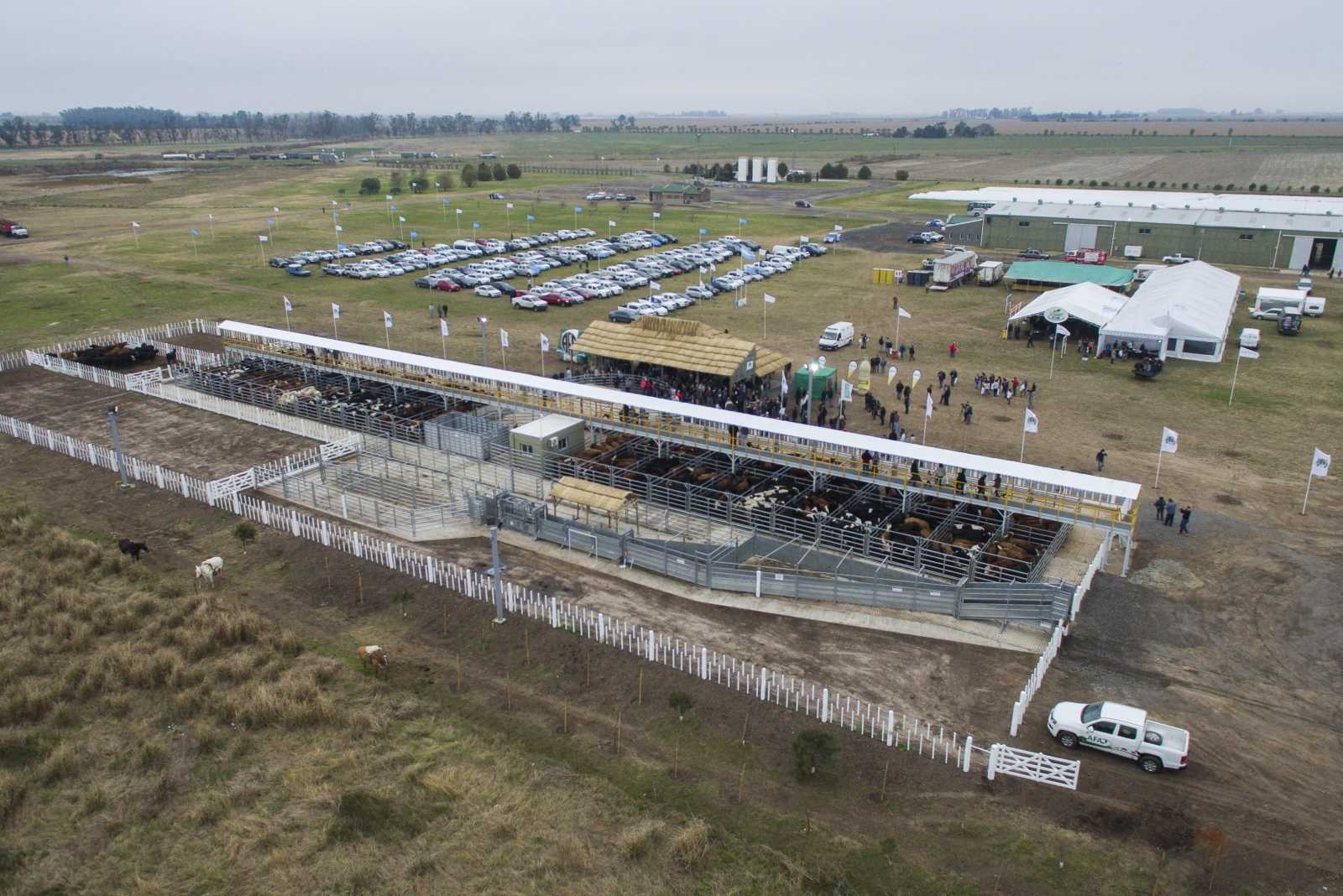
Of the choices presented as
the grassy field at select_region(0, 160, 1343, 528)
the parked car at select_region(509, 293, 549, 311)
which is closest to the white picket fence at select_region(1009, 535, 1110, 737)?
the grassy field at select_region(0, 160, 1343, 528)

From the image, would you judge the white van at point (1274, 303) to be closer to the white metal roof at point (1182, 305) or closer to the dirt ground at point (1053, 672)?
the white metal roof at point (1182, 305)


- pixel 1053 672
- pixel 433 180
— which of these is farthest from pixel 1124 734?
pixel 433 180

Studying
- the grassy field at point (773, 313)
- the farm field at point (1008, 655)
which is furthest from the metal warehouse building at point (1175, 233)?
the farm field at point (1008, 655)

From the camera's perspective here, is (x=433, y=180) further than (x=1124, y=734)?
Yes

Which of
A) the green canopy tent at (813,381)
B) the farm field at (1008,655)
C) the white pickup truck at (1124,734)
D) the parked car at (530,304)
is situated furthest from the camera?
the parked car at (530,304)

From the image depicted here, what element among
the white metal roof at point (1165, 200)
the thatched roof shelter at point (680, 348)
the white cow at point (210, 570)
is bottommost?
the white cow at point (210, 570)

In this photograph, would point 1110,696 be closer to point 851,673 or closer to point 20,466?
point 851,673

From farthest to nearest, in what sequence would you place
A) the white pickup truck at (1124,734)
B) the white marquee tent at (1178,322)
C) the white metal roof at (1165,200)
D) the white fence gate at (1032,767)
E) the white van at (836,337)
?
the white metal roof at (1165,200)
the white van at (836,337)
the white marquee tent at (1178,322)
the white pickup truck at (1124,734)
the white fence gate at (1032,767)

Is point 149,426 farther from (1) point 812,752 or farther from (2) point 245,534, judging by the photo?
(1) point 812,752
